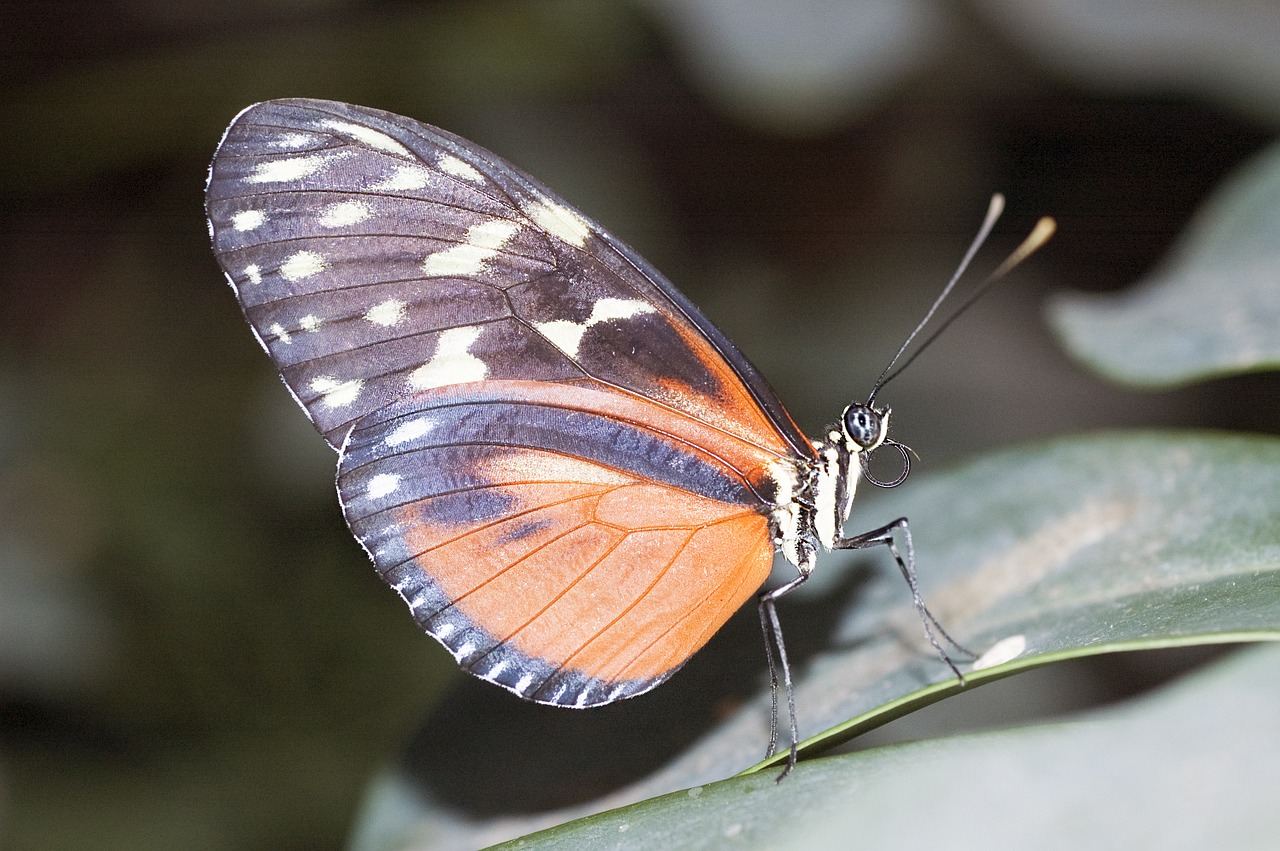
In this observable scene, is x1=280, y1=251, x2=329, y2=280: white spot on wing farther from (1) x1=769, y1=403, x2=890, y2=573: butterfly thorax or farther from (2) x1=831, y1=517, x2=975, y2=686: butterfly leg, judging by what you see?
(2) x1=831, y1=517, x2=975, y2=686: butterfly leg

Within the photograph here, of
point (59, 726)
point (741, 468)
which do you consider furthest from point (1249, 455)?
point (59, 726)

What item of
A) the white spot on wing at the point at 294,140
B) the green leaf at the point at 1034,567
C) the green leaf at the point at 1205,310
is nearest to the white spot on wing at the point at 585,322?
the white spot on wing at the point at 294,140

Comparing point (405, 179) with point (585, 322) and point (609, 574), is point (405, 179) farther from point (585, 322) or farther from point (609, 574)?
point (609, 574)

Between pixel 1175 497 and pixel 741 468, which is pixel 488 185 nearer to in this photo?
pixel 741 468

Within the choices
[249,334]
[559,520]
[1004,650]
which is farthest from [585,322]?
[249,334]

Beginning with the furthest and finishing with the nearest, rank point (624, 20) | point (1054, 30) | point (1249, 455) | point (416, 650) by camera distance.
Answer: point (624, 20) < point (416, 650) < point (1054, 30) < point (1249, 455)

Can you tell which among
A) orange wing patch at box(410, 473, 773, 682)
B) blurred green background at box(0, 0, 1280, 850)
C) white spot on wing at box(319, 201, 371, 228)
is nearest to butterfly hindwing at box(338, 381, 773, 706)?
orange wing patch at box(410, 473, 773, 682)
